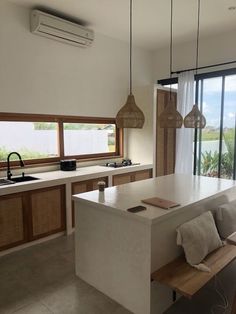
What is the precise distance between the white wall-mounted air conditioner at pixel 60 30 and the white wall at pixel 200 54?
1765mm

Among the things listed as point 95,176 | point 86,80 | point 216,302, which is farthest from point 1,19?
point 216,302

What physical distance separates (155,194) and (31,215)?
5.25 feet

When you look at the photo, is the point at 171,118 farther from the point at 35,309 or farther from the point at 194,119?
the point at 35,309

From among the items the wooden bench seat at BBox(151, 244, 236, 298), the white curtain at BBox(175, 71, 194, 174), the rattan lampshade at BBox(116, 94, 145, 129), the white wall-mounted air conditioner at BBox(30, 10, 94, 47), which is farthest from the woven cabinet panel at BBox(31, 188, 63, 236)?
the white curtain at BBox(175, 71, 194, 174)

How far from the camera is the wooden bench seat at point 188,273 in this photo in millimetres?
1777

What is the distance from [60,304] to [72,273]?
477 mm

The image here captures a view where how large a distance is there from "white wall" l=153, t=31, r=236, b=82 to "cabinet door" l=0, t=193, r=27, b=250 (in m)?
3.73

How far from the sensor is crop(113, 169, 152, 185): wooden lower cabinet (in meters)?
4.11

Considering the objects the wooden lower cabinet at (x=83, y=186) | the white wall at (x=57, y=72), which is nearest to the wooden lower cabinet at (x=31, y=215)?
the wooden lower cabinet at (x=83, y=186)

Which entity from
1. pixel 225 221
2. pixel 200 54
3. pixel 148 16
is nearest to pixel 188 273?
pixel 225 221

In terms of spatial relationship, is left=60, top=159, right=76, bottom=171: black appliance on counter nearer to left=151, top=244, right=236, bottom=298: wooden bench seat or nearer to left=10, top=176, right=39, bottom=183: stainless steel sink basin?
left=10, top=176, right=39, bottom=183: stainless steel sink basin

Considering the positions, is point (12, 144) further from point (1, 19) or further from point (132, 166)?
point (132, 166)

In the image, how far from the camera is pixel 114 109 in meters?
4.77

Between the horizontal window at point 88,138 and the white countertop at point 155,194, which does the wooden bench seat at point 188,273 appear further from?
the horizontal window at point 88,138
